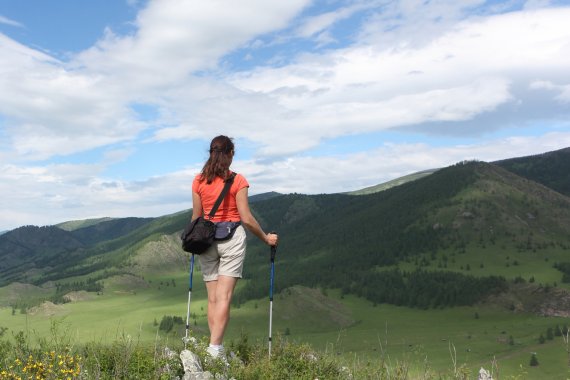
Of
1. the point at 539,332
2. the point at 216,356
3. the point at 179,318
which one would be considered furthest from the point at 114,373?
the point at 179,318

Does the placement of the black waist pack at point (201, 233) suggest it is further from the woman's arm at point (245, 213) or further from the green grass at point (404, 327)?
the green grass at point (404, 327)

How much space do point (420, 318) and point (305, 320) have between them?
42173 millimetres

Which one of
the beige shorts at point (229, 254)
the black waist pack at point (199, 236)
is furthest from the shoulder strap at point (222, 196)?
the beige shorts at point (229, 254)

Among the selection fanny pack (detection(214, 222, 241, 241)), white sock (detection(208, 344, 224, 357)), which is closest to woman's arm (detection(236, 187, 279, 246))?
Answer: fanny pack (detection(214, 222, 241, 241))

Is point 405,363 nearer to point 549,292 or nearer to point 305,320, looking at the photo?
point 305,320

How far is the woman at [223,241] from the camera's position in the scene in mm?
9359

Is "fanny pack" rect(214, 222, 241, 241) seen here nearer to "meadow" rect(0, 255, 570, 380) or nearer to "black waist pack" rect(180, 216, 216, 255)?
"black waist pack" rect(180, 216, 216, 255)

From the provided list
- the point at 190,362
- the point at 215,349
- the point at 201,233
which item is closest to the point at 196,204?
the point at 201,233

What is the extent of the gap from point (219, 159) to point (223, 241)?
1.51m

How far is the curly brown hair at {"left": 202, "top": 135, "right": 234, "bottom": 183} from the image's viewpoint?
31.2ft

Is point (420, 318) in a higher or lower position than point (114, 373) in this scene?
lower

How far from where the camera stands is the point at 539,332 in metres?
126

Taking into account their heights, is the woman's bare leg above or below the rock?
above

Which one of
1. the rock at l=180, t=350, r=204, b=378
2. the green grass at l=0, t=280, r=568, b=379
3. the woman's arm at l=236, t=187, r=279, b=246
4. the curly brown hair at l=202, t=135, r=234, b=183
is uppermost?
the curly brown hair at l=202, t=135, r=234, b=183
